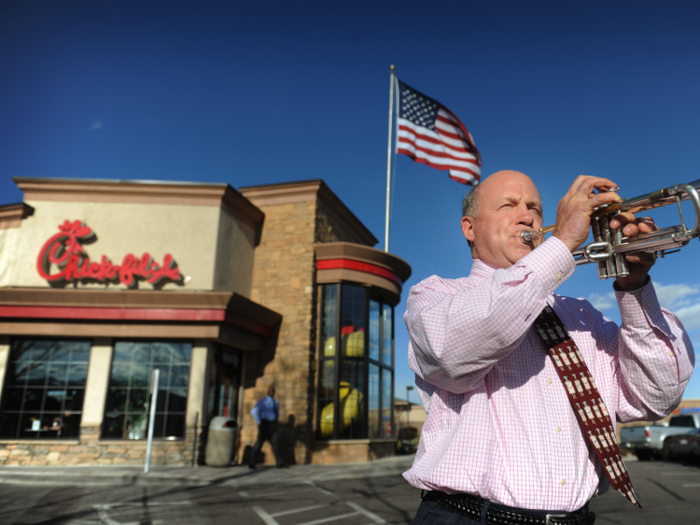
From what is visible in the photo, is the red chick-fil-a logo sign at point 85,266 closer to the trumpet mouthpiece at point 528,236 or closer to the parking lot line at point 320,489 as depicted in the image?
the parking lot line at point 320,489

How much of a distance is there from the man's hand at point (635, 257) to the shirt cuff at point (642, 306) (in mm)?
21

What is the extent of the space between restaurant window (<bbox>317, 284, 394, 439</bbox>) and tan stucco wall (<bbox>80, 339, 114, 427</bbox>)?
17.6ft

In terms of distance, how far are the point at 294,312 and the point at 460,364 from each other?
41.4 ft

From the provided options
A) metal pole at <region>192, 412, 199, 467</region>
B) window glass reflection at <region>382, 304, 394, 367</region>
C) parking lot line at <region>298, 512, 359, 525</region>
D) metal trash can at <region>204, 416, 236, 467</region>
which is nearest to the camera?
parking lot line at <region>298, 512, 359, 525</region>

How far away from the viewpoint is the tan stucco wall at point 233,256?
43.6 ft

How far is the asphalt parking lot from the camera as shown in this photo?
5.99 meters

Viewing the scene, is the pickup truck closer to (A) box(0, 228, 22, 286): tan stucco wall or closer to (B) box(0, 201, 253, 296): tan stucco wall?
(B) box(0, 201, 253, 296): tan stucco wall

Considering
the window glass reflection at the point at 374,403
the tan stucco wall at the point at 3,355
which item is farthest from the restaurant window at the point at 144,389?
the window glass reflection at the point at 374,403

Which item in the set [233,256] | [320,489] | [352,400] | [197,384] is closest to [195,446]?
[197,384]

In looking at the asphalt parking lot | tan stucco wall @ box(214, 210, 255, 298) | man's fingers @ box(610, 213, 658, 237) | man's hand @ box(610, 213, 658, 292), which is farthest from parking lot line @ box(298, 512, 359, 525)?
tan stucco wall @ box(214, 210, 255, 298)

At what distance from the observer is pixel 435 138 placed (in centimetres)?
1479

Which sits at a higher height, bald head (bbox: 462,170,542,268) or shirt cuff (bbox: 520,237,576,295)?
bald head (bbox: 462,170,542,268)

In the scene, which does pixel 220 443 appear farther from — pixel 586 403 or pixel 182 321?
pixel 586 403

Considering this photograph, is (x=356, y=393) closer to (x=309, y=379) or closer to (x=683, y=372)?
(x=309, y=379)
